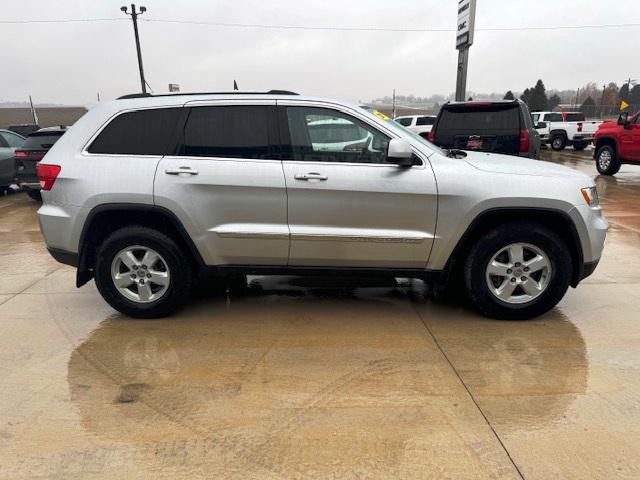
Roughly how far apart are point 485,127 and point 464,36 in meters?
7.78

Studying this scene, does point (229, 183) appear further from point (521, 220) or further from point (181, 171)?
point (521, 220)

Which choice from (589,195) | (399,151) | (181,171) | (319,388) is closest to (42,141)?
(181,171)

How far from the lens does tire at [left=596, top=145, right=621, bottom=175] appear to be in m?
13.5

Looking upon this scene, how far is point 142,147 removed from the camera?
3982 millimetres

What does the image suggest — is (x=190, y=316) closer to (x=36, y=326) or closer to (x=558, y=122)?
(x=36, y=326)

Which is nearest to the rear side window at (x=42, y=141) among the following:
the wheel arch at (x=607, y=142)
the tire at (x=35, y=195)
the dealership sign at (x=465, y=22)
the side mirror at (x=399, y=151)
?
the tire at (x=35, y=195)

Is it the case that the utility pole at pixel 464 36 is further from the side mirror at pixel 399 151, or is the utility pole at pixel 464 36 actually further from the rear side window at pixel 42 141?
the side mirror at pixel 399 151

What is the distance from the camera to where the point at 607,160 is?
45.2 feet

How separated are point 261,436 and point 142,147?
8.20 ft

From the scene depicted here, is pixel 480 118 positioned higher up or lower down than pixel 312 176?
higher up

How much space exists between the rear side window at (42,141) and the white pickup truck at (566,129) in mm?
21181

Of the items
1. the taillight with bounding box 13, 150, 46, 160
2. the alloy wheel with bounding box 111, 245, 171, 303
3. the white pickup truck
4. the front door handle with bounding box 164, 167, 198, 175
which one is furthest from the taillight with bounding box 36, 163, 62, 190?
the white pickup truck

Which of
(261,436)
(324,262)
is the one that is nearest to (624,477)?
(261,436)

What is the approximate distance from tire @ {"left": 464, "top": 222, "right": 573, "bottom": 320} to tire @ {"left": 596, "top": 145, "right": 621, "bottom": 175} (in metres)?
11.5
